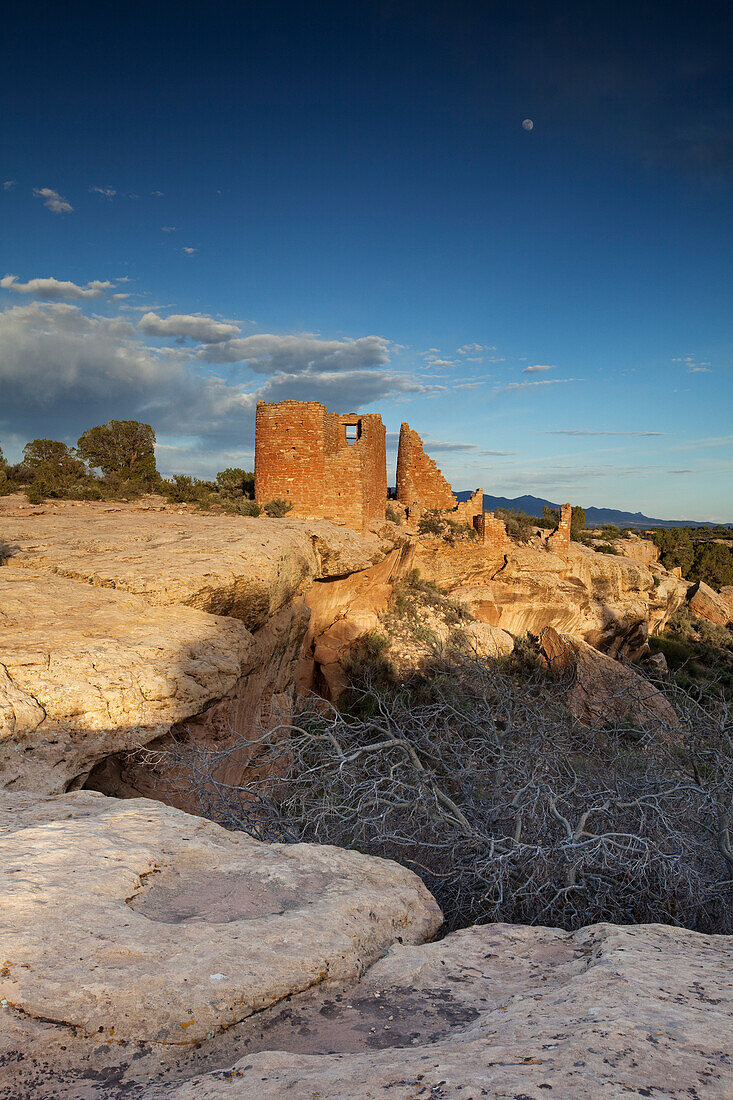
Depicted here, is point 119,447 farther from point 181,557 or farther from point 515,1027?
point 515,1027

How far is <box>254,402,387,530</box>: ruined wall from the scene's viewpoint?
1762cm

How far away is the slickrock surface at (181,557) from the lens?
23.5 feet

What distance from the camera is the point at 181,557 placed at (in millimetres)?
7812

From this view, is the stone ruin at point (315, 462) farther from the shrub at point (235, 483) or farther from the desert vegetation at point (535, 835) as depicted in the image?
the desert vegetation at point (535, 835)

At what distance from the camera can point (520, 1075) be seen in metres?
1.24

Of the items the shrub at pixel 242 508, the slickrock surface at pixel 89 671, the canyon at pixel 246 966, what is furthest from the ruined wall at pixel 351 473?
the canyon at pixel 246 966

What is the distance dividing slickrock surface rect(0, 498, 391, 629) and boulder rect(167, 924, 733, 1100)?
564 centimetres

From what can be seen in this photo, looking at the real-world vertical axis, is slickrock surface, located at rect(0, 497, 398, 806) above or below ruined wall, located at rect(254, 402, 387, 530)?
below

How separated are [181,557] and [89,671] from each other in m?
2.83

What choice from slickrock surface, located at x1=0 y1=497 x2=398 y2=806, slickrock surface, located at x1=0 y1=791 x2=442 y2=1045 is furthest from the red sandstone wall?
→ slickrock surface, located at x1=0 y1=791 x2=442 y2=1045

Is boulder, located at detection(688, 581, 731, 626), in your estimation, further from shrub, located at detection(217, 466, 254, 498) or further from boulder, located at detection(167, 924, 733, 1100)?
boulder, located at detection(167, 924, 733, 1100)

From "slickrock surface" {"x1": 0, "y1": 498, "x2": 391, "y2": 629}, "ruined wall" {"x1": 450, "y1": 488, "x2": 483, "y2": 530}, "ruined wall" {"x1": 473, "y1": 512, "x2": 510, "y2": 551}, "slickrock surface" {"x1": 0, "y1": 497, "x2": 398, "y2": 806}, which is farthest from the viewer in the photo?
"ruined wall" {"x1": 450, "y1": 488, "x2": 483, "y2": 530}

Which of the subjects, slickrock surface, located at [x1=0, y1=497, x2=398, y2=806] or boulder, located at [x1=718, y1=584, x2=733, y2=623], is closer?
slickrock surface, located at [x1=0, y1=497, x2=398, y2=806]

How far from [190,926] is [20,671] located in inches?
146
